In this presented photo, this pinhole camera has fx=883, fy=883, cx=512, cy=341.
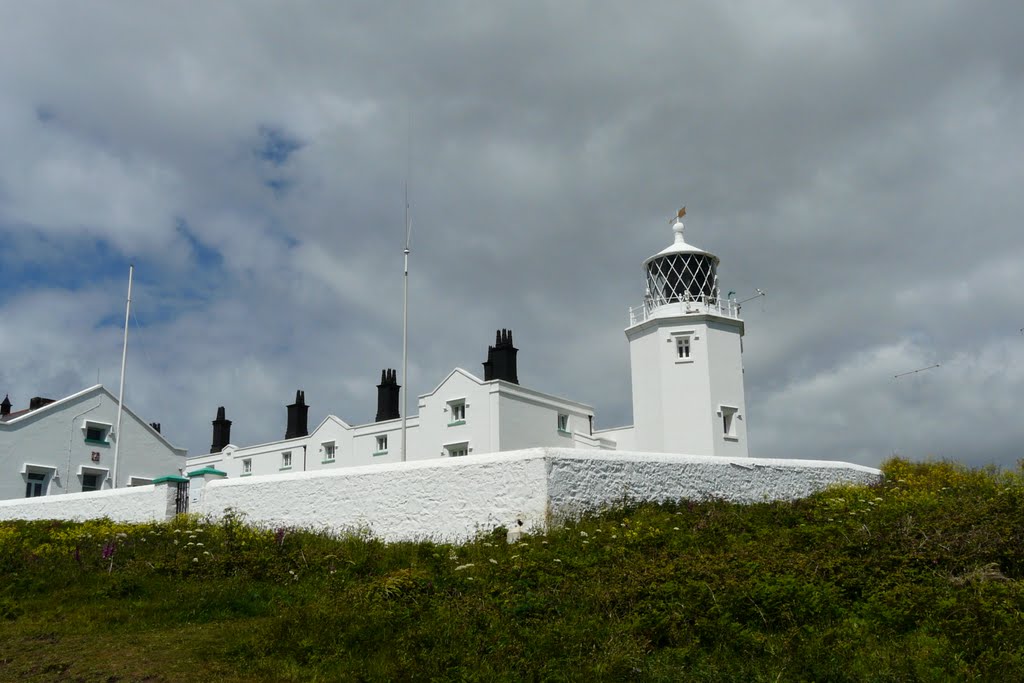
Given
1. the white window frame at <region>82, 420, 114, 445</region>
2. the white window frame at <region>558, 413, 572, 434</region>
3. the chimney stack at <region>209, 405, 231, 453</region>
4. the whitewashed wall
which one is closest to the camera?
the whitewashed wall

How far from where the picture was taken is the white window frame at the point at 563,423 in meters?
36.0

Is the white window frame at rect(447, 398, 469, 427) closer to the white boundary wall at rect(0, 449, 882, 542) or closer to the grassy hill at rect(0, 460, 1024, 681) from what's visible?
the white boundary wall at rect(0, 449, 882, 542)

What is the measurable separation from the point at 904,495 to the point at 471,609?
10.9 metres

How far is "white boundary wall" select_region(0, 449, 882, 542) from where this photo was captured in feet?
50.8

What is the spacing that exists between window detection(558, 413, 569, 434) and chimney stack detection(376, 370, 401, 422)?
790 centimetres

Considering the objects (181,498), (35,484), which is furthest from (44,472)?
(181,498)

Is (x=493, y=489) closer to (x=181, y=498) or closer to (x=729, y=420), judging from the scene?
(x=181, y=498)

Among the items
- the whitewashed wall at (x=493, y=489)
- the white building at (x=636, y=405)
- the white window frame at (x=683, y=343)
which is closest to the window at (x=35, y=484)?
the white building at (x=636, y=405)

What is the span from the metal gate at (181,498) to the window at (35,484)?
17.8 meters

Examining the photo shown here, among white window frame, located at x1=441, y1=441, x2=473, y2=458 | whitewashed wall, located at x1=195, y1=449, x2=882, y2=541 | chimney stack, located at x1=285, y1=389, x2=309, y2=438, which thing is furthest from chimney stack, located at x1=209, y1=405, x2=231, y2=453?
whitewashed wall, located at x1=195, y1=449, x2=882, y2=541

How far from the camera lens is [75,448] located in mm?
36344

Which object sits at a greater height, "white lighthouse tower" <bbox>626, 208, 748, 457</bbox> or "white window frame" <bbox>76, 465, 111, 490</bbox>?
"white lighthouse tower" <bbox>626, 208, 748, 457</bbox>

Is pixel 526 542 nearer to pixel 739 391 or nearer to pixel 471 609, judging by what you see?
pixel 471 609

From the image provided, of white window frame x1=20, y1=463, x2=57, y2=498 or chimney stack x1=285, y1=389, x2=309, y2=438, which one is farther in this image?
chimney stack x1=285, y1=389, x2=309, y2=438
